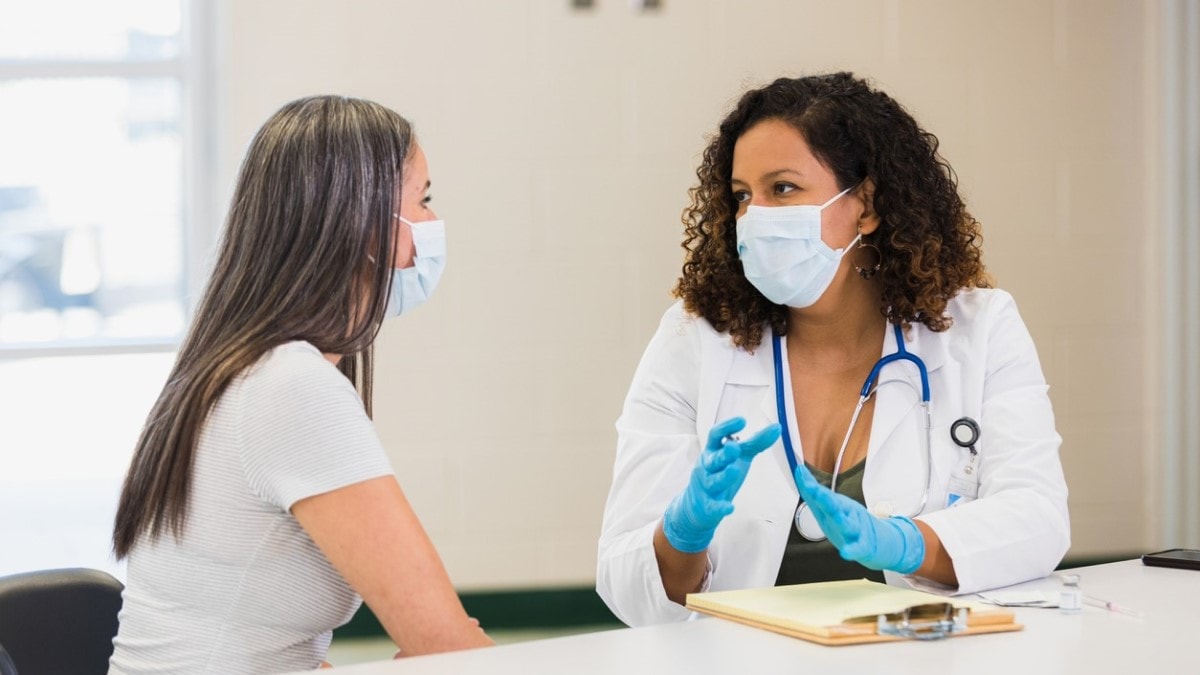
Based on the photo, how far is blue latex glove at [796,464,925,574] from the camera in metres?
1.30

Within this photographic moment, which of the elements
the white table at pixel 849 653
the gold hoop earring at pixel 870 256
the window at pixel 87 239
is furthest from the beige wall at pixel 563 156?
the white table at pixel 849 653

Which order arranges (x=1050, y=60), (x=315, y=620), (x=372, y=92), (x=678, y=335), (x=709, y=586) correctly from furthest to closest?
1. (x=1050, y=60)
2. (x=372, y=92)
3. (x=678, y=335)
4. (x=709, y=586)
5. (x=315, y=620)

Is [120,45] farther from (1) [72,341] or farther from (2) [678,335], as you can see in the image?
(2) [678,335]

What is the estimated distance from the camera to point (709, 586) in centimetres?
168

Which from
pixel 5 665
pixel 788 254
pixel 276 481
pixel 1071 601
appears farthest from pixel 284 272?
pixel 1071 601

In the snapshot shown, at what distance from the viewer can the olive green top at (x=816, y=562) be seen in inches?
66.1

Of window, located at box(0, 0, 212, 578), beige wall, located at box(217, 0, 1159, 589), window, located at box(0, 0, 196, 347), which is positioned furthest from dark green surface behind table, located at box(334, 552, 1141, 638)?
window, located at box(0, 0, 196, 347)

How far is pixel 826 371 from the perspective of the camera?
5.94 ft

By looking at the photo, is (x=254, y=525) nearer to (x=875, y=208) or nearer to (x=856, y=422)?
(x=856, y=422)

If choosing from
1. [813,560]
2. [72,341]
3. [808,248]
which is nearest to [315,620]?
[813,560]

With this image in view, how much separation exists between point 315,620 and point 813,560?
0.73m

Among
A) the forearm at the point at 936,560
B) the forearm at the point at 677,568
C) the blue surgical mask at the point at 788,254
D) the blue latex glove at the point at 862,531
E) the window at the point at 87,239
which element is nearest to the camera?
the blue latex glove at the point at 862,531

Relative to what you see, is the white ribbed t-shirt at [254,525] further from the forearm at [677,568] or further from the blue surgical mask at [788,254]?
the blue surgical mask at [788,254]

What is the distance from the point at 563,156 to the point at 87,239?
3.52 ft
